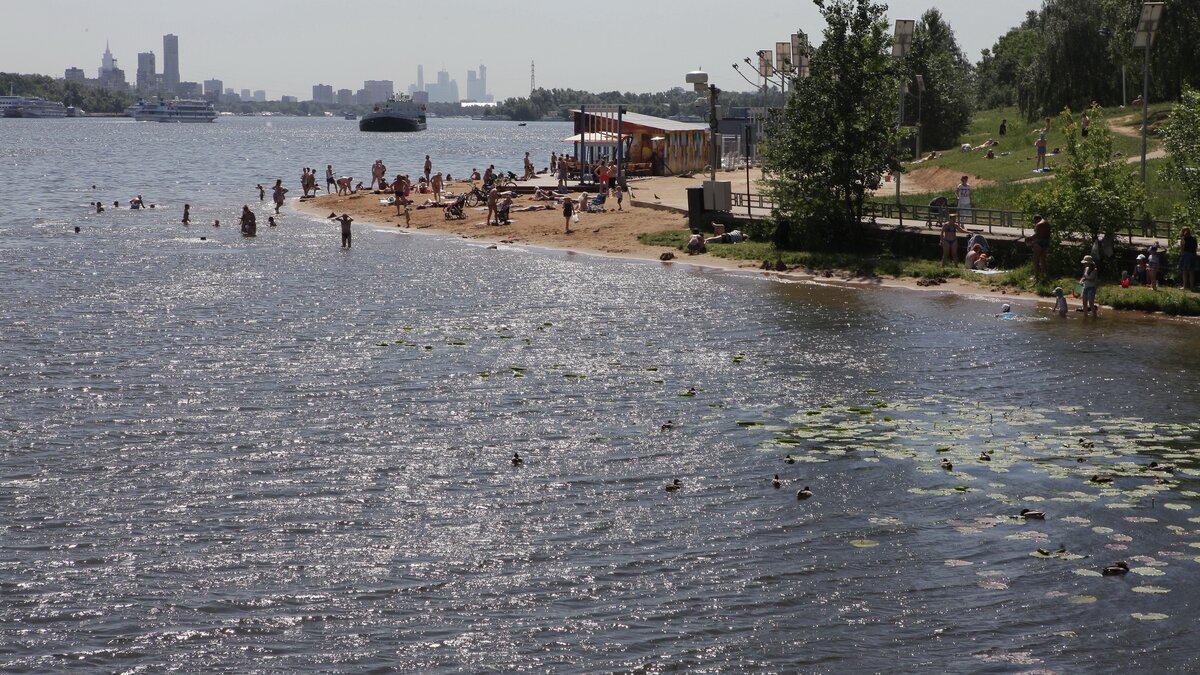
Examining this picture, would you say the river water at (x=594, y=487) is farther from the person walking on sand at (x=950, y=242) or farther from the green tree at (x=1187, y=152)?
the green tree at (x=1187, y=152)

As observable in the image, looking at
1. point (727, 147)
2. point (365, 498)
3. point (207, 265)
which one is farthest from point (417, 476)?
point (727, 147)

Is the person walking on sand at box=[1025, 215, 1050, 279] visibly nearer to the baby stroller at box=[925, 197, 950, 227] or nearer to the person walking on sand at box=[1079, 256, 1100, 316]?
the person walking on sand at box=[1079, 256, 1100, 316]

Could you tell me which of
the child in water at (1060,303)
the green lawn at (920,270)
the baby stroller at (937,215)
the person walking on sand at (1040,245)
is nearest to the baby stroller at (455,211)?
the green lawn at (920,270)

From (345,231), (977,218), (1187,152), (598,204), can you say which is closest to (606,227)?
(598,204)

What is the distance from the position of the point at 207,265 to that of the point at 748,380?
85.0 ft

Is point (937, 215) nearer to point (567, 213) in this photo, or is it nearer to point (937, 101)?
point (567, 213)

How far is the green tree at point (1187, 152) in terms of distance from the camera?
3300 centimetres

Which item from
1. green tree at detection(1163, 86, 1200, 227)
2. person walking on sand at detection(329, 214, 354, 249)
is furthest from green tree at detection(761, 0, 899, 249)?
person walking on sand at detection(329, 214, 354, 249)

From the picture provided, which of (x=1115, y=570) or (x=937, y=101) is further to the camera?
(x=937, y=101)

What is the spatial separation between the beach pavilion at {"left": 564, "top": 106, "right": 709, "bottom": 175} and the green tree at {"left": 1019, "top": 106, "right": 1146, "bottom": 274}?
3874 cm

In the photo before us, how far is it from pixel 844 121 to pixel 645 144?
36606mm

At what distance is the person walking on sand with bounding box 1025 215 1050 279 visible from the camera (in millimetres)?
35125

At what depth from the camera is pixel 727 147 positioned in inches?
3553

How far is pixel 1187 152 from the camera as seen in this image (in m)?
33.1
